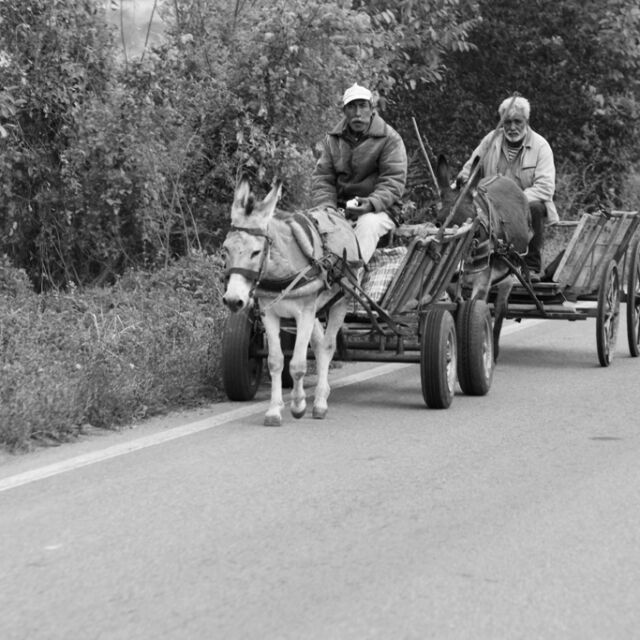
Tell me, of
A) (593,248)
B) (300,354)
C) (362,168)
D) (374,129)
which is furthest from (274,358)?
(593,248)

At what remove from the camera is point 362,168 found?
10570mm

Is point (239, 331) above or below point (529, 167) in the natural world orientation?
below

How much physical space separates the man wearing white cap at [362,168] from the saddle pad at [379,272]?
15 cm

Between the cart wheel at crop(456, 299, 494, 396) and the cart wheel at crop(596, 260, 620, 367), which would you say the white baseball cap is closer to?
the cart wheel at crop(456, 299, 494, 396)

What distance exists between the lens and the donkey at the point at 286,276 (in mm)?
8648

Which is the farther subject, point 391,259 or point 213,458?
point 391,259

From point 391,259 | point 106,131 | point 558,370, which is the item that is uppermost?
point 106,131

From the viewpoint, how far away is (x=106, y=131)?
12930 millimetres

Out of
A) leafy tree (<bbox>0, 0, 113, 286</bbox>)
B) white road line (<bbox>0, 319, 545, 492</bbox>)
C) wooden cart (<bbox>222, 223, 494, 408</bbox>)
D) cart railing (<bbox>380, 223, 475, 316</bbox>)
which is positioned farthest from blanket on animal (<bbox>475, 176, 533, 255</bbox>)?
leafy tree (<bbox>0, 0, 113, 286</bbox>)

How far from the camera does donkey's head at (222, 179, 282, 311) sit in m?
8.57

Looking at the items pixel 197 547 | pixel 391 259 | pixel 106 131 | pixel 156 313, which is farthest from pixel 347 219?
pixel 197 547

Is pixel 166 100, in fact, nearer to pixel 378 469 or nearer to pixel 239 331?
pixel 239 331

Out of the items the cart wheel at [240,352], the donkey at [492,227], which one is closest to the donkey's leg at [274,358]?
the cart wheel at [240,352]

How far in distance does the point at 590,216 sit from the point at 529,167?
0.72m
